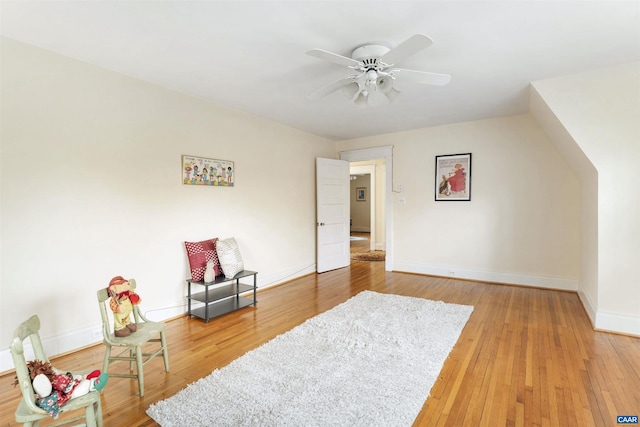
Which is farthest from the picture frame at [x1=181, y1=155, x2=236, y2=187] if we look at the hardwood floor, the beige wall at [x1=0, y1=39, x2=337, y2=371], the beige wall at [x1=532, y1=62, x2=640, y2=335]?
the beige wall at [x1=532, y1=62, x2=640, y2=335]

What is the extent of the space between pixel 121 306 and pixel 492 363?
9.40ft

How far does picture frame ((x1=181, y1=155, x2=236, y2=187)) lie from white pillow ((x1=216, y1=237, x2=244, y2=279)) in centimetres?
77

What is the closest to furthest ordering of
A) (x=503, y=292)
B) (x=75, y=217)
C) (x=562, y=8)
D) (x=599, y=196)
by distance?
(x=562, y=8), (x=75, y=217), (x=599, y=196), (x=503, y=292)

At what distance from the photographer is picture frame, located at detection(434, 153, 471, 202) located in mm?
5035

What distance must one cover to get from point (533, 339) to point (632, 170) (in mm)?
1838

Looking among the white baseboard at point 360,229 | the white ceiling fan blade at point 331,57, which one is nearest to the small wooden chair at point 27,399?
the white ceiling fan blade at point 331,57

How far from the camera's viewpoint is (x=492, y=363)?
8.11 ft

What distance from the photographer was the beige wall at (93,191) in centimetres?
245

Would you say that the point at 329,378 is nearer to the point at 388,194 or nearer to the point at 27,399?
the point at 27,399

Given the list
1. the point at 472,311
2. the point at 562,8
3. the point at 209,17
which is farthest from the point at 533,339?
the point at 209,17

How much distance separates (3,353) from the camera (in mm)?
2355

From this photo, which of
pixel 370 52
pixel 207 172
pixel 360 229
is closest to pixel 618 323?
pixel 370 52

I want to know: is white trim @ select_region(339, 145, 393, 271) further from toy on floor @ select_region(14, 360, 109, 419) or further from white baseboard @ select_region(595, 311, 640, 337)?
toy on floor @ select_region(14, 360, 109, 419)

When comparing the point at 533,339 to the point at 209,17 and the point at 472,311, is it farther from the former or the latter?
the point at 209,17
